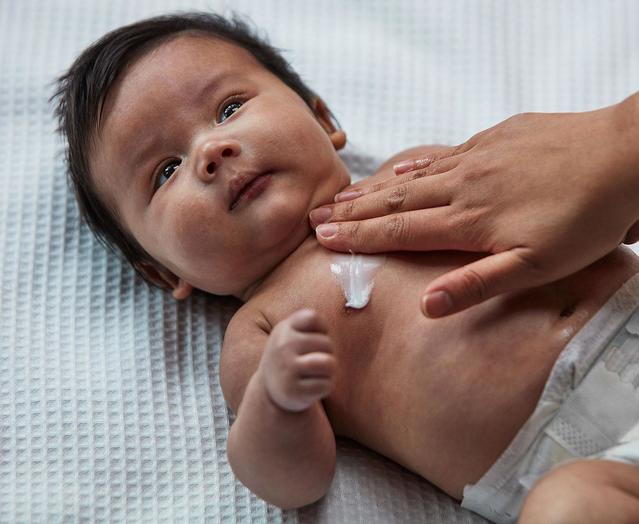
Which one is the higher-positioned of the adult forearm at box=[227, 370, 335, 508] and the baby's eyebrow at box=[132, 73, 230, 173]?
the baby's eyebrow at box=[132, 73, 230, 173]

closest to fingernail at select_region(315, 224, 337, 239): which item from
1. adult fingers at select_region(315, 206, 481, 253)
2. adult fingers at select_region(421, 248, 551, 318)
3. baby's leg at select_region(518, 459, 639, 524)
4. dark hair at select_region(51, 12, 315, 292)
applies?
adult fingers at select_region(315, 206, 481, 253)

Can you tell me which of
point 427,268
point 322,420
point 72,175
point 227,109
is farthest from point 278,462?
point 72,175

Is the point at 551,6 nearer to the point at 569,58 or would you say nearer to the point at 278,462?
the point at 569,58

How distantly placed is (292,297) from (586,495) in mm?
495

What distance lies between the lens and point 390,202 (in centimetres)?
118

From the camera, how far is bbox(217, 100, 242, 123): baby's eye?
4.23 ft

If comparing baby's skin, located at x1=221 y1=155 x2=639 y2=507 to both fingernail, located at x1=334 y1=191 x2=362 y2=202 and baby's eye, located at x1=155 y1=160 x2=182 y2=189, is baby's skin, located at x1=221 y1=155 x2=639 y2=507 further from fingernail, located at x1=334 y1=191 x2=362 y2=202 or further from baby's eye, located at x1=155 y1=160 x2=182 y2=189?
baby's eye, located at x1=155 y1=160 x2=182 y2=189

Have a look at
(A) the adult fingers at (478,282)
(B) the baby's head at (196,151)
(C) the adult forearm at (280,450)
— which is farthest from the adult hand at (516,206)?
(C) the adult forearm at (280,450)

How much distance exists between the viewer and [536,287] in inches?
42.9

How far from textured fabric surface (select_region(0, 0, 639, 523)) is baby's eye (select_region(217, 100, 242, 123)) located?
32cm

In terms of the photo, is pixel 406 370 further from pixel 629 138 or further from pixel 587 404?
pixel 629 138

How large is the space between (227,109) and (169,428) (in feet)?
1.63

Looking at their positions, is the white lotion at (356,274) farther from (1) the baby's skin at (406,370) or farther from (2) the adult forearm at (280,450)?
(2) the adult forearm at (280,450)

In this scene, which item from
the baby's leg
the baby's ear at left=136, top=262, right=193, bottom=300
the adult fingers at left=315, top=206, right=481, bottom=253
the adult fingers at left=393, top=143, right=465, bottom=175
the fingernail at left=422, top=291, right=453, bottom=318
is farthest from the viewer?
the baby's ear at left=136, top=262, right=193, bottom=300
